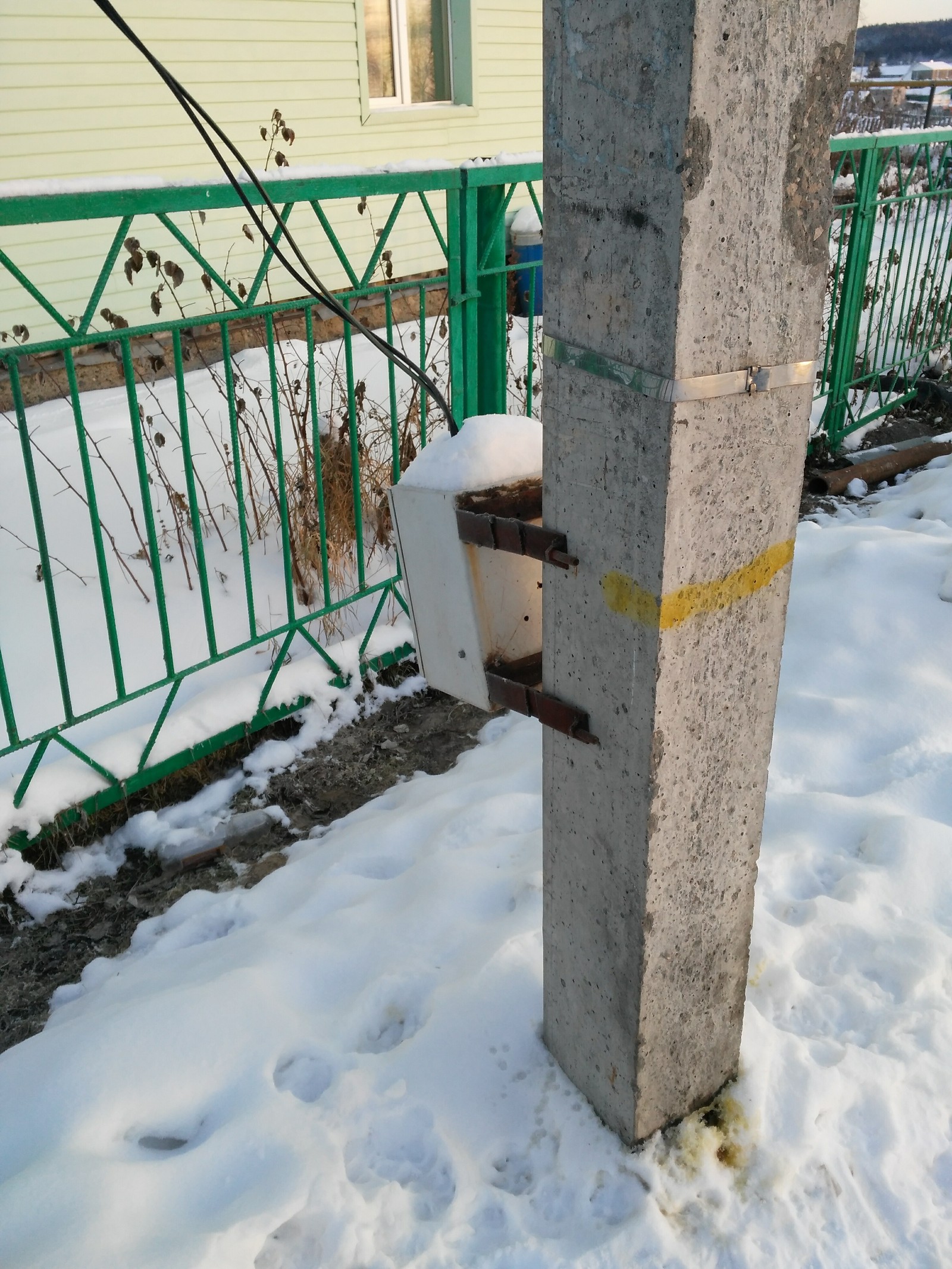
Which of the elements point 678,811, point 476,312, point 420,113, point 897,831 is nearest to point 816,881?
point 897,831

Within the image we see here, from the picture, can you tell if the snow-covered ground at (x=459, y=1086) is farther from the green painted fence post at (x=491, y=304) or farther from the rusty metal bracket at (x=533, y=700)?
Result: the green painted fence post at (x=491, y=304)

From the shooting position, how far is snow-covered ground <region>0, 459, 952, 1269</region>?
1593 millimetres

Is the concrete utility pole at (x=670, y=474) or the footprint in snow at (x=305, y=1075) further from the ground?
the concrete utility pole at (x=670, y=474)

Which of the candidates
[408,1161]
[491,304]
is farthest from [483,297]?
[408,1161]

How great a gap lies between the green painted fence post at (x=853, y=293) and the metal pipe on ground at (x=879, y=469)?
1.44ft

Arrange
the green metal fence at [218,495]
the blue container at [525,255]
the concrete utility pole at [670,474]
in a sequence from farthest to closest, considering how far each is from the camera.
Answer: the blue container at [525,255] → the green metal fence at [218,495] → the concrete utility pole at [670,474]

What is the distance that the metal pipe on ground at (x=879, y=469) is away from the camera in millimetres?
5535

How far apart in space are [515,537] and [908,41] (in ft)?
240

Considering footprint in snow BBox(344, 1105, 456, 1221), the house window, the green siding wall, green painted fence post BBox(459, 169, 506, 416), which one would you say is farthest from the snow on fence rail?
the house window

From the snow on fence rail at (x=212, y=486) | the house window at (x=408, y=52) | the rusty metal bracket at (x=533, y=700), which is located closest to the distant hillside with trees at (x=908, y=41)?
the house window at (x=408, y=52)

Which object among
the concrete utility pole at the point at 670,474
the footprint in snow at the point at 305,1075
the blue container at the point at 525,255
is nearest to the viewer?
→ the concrete utility pole at the point at 670,474

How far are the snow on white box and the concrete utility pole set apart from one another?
0.44 feet

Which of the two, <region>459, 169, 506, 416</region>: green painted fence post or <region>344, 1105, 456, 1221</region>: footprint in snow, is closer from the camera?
<region>344, 1105, 456, 1221</region>: footprint in snow

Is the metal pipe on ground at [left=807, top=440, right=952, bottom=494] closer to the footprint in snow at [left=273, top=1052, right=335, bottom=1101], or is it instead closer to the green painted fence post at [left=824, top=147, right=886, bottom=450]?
the green painted fence post at [left=824, top=147, right=886, bottom=450]
